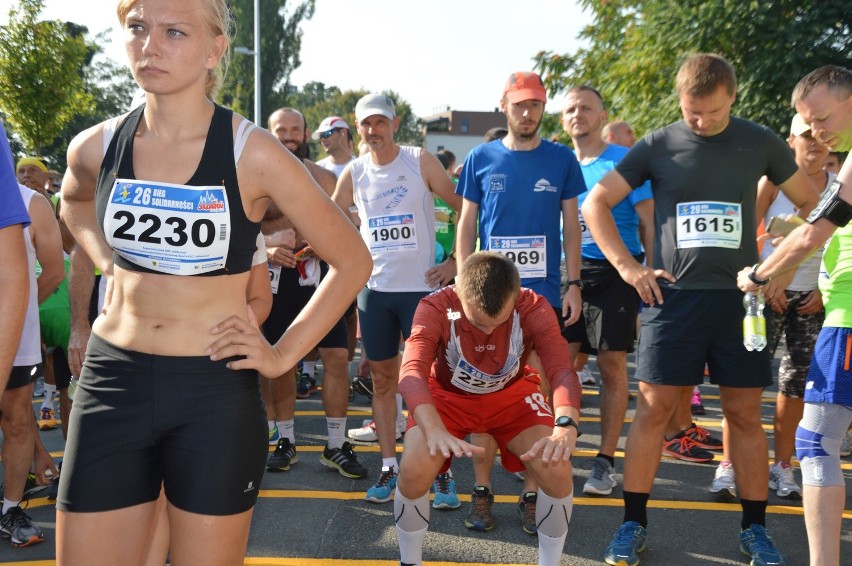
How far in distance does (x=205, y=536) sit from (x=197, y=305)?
0.63 metres

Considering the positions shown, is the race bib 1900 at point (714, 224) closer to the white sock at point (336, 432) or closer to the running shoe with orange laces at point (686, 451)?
the running shoe with orange laces at point (686, 451)

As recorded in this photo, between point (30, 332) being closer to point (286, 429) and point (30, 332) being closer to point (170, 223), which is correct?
point (286, 429)

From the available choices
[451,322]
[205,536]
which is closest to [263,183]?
[205,536]

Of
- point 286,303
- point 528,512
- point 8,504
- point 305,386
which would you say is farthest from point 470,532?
point 305,386

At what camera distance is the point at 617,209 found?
5.96 metres

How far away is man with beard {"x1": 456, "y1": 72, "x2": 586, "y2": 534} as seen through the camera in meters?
5.14

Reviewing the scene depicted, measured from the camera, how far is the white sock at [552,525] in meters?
3.71

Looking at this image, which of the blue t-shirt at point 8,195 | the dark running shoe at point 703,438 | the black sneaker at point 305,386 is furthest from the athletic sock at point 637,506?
the black sneaker at point 305,386

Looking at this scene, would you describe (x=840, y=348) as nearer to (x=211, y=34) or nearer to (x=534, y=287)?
(x=534, y=287)

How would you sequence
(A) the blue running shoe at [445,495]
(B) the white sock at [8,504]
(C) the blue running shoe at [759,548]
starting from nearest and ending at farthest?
(C) the blue running shoe at [759,548], (B) the white sock at [8,504], (A) the blue running shoe at [445,495]

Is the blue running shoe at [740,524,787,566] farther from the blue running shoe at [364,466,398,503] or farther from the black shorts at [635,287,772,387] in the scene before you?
the blue running shoe at [364,466,398,503]

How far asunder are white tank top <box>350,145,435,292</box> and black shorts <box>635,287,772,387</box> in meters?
1.73

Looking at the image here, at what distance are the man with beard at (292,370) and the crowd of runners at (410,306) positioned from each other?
0.06 ft

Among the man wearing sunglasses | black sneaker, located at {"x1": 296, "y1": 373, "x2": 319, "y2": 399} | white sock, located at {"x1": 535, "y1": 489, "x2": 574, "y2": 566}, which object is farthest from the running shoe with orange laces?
the man wearing sunglasses
